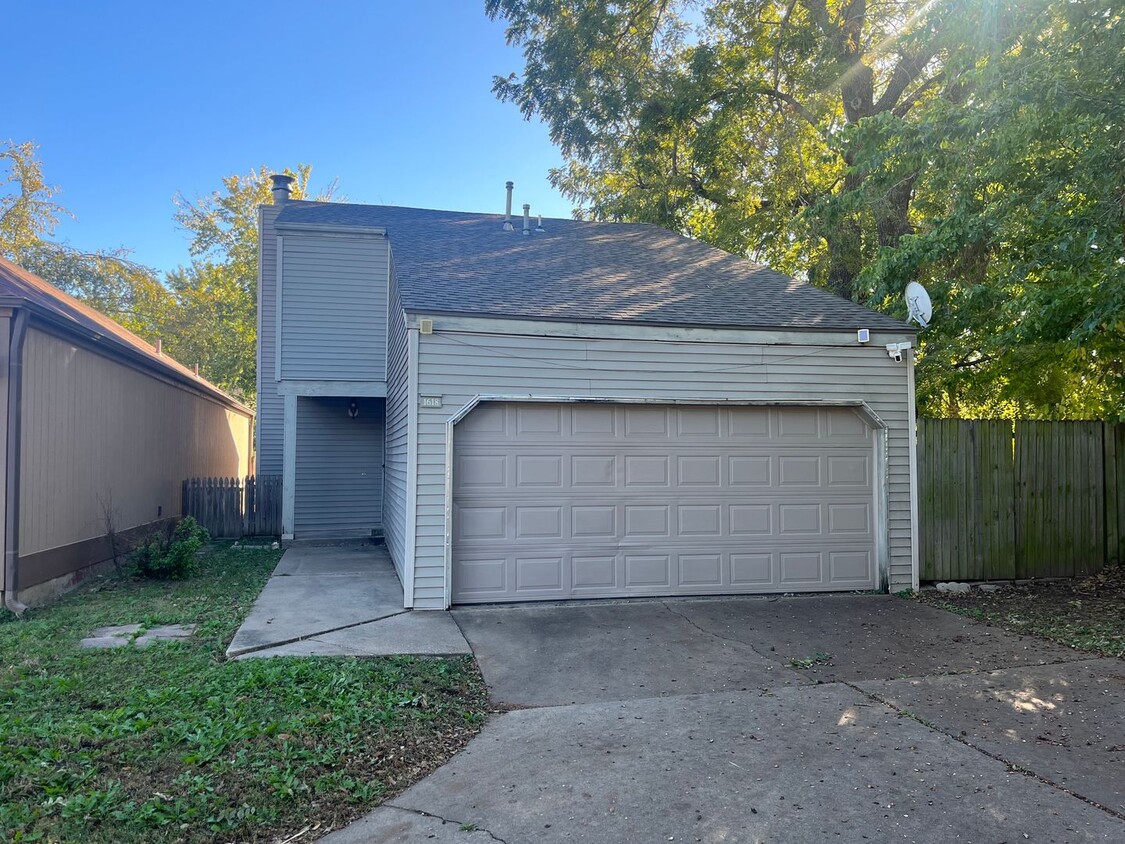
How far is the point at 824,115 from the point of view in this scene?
49.2ft

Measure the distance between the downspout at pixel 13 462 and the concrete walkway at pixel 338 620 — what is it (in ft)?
7.40

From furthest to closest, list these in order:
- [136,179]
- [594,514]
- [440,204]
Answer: [136,179] → [440,204] → [594,514]

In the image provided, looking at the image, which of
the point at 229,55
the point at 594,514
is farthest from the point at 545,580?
the point at 229,55

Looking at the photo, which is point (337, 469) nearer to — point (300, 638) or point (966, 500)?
point (300, 638)

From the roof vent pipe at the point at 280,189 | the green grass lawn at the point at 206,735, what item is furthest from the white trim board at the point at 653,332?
the roof vent pipe at the point at 280,189

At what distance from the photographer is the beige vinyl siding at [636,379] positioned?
6949 mm

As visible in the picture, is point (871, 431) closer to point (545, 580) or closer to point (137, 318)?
point (545, 580)

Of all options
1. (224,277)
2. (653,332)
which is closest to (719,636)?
(653,332)

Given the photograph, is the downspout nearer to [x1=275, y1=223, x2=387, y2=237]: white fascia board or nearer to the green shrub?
the green shrub

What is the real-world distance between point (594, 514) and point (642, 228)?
281 inches

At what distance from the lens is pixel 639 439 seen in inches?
300

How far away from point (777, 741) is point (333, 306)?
10041 mm

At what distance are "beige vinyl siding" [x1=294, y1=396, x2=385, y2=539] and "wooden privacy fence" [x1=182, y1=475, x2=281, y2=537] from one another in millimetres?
1136

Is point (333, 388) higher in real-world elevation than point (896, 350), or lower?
lower
